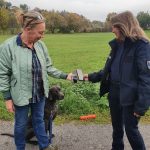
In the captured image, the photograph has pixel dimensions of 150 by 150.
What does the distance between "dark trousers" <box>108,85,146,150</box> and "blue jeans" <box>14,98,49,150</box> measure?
103 cm

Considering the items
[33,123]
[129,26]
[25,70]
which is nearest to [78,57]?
[33,123]

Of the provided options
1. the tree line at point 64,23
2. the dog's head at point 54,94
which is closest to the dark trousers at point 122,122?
the dog's head at point 54,94

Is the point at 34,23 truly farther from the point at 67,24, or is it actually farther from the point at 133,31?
the point at 67,24

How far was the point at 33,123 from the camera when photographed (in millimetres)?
5777

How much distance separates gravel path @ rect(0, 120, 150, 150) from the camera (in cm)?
632

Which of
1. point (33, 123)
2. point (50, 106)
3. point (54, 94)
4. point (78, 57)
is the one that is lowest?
point (78, 57)

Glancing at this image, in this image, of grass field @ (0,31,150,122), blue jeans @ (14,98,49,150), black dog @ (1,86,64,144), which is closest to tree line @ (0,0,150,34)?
grass field @ (0,31,150,122)

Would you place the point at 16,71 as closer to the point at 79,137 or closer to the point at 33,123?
the point at 33,123

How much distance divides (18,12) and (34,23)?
1.11 ft

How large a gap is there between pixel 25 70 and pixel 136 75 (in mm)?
1466

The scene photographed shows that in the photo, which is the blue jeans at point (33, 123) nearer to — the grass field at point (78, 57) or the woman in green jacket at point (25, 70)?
the woman in green jacket at point (25, 70)

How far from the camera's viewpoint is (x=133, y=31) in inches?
193

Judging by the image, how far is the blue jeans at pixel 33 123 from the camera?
17.9ft

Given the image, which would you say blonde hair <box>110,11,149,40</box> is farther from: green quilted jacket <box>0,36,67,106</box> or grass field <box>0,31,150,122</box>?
grass field <box>0,31,150,122</box>
